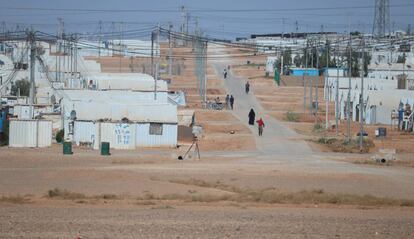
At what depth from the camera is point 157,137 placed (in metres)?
46.6

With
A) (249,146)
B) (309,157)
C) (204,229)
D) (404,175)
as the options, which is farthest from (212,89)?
(204,229)

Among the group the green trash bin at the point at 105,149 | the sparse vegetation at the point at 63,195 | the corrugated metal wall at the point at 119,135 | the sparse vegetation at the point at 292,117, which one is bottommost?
the sparse vegetation at the point at 63,195

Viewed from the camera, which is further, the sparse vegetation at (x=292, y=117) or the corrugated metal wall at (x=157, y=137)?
the sparse vegetation at (x=292, y=117)

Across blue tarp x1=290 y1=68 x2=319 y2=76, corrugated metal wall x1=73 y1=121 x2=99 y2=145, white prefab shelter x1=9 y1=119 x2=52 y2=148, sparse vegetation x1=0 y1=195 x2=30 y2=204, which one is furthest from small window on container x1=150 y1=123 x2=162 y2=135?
blue tarp x1=290 y1=68 x2=319 y2=76

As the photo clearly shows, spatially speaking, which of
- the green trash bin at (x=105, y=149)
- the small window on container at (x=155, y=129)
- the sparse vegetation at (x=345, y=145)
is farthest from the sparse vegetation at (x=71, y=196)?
the sparse vegetation at (x=345, y=145)

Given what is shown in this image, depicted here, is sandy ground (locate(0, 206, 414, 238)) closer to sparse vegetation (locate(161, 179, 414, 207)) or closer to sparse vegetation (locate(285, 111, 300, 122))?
sparse vegetation (locate(161, 179, 414, 207))

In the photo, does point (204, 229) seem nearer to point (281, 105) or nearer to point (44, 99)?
point (44, 99)

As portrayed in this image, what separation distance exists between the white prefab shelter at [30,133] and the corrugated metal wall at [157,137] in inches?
206

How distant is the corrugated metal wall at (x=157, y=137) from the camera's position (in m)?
46.1

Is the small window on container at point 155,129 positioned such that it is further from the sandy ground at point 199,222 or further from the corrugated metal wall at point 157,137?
the sandy ground at point 199,222

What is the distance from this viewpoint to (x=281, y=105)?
77875 millimetres

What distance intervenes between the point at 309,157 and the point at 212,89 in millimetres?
49677

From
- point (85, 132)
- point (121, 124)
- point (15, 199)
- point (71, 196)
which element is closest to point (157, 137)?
point (121, 124)

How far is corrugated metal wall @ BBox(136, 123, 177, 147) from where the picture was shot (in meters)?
46.1
